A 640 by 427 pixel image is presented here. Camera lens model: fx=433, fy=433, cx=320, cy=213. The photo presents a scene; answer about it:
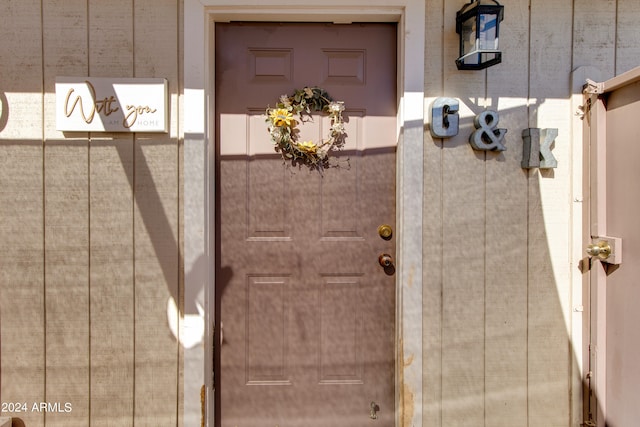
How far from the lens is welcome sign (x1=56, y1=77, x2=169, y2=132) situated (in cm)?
192

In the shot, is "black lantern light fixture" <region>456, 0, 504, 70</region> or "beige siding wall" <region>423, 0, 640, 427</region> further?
"beige siding wall" <region>423, 0, 640, 427</region>

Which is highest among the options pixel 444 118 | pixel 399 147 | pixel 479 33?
pixel 479 33

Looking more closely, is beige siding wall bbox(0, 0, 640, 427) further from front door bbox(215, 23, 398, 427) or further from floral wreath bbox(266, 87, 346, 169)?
floral wreath bbox(266, 87, 346, 169)

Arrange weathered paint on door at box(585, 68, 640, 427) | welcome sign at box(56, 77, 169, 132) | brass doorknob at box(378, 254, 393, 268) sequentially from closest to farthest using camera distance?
weathered paint on door at box(585, 68, 640, 427)
welcome sign at box(56, 77, 169, 132)
brass doorknob at box(378, 254, 393, 268)

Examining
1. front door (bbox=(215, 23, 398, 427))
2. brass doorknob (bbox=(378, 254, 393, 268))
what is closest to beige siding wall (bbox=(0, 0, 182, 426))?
front door (bbox=(215, 23, 398, 427))

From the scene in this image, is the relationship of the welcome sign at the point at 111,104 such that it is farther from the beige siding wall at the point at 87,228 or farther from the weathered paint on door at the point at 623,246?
the weathered paint on door at the point at 623,246

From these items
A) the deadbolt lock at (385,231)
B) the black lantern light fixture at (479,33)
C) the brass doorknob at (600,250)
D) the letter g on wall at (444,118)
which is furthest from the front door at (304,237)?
the brass doorknob at (600,250)

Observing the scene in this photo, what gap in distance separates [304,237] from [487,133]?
963mm

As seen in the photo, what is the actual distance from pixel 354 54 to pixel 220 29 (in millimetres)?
648

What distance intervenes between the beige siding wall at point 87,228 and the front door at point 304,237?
26cm

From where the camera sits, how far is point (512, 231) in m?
2.00

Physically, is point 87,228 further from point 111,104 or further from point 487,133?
A: point 487,133

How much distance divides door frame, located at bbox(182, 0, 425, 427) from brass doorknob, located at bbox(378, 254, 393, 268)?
0.06m

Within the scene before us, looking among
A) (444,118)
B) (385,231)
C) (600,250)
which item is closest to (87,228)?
(385,231)
